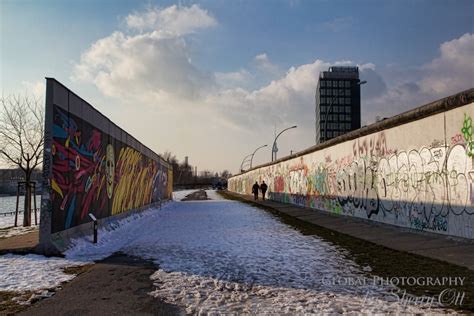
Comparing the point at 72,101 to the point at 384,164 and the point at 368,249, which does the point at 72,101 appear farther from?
the point at 384,164

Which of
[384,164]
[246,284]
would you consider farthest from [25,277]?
[384,164]

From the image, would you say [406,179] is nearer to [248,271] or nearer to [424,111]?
[424,111]

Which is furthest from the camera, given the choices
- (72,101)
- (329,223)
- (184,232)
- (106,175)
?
(329,223)

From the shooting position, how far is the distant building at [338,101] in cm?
6378

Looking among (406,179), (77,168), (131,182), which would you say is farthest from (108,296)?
(131,182)

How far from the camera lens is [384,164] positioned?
14852 millimetres

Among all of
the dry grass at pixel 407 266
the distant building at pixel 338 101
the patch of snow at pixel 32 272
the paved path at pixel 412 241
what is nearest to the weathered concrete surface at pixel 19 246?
the patch of snow at pixel 32 272

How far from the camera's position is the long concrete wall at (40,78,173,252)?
10.1 meters

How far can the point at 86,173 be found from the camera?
1298cm

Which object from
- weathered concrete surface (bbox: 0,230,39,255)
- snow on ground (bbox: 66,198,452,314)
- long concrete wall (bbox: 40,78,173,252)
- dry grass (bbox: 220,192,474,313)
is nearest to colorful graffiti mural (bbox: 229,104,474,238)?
dry grass (bbox: 220,192,474,313)

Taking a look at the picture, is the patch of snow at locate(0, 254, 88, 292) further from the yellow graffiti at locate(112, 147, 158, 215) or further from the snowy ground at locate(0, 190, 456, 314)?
the yellow graffiti at locate(112, 147, 158, 215)

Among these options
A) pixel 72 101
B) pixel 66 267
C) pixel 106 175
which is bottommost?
pixel 66 267

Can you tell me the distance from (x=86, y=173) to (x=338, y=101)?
204ft

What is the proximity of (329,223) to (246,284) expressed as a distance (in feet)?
35.6
